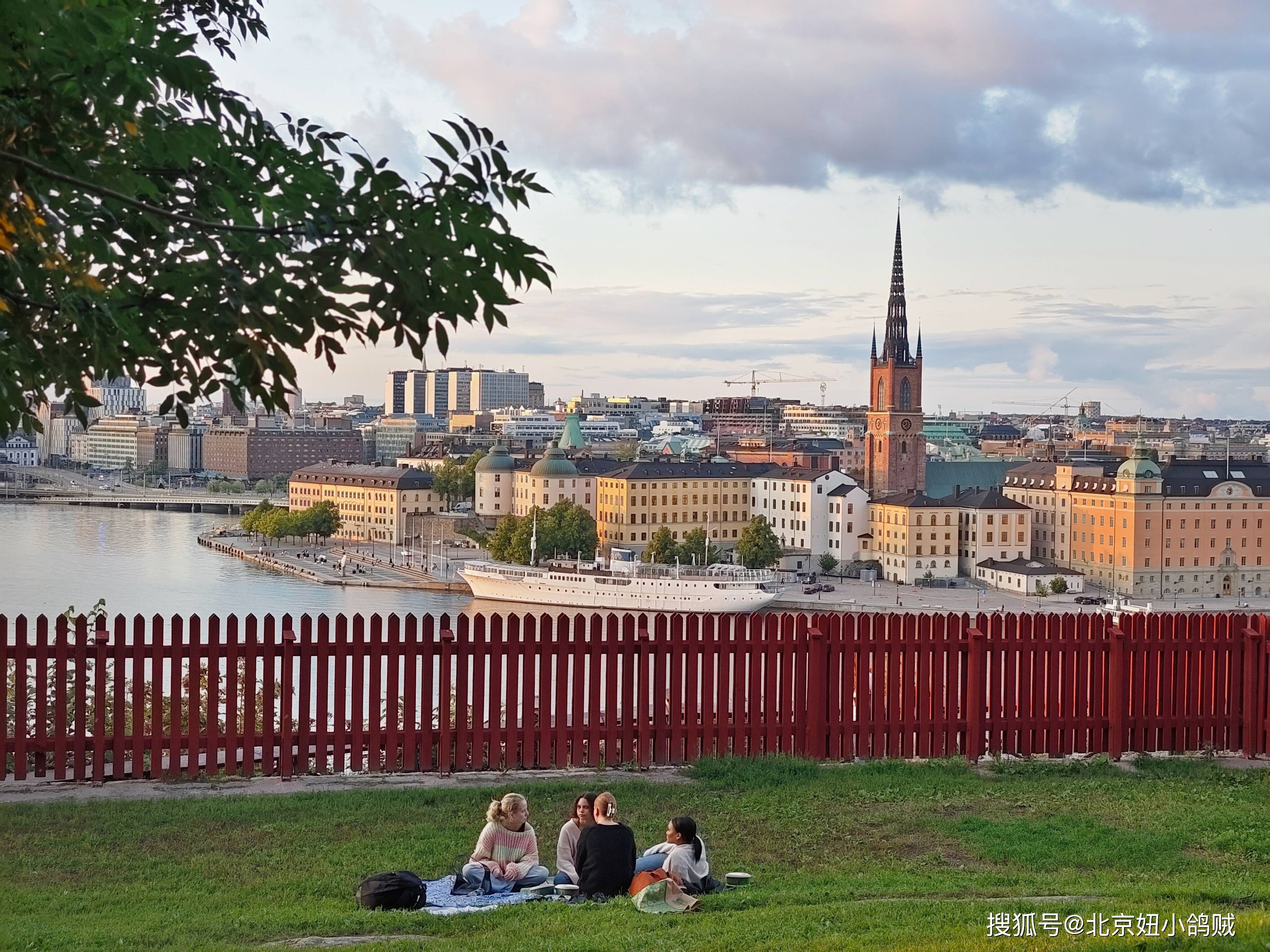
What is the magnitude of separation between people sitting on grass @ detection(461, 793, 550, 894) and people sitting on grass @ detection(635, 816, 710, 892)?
500 millimetres

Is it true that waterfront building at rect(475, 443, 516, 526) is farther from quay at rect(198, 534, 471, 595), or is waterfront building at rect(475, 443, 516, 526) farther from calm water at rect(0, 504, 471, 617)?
calm water at rect(0, 504, 471, 617)

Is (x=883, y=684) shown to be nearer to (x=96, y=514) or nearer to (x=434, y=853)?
(x=434, y=853)

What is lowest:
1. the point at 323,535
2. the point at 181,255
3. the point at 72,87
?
the point at 323,535

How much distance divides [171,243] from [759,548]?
74.5 meters

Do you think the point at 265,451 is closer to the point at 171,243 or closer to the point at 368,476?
the point at 368,476

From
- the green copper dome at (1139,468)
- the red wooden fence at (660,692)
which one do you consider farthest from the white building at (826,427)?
the red wooden fence at (660,692)

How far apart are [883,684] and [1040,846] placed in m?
2.48

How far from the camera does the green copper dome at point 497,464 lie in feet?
327

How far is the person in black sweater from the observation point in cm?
655

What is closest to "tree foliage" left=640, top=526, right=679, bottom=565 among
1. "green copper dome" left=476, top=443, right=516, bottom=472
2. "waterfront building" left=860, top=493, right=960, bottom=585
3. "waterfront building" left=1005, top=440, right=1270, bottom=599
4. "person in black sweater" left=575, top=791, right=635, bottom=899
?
"waterfront building" left=860, top=493, right=960, bottom=585

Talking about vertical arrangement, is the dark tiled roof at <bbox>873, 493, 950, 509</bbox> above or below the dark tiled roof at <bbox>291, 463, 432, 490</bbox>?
below

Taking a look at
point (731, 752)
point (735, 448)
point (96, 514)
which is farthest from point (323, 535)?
point (731, 752)

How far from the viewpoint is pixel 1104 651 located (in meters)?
10.2

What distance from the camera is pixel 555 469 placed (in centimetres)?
9338
